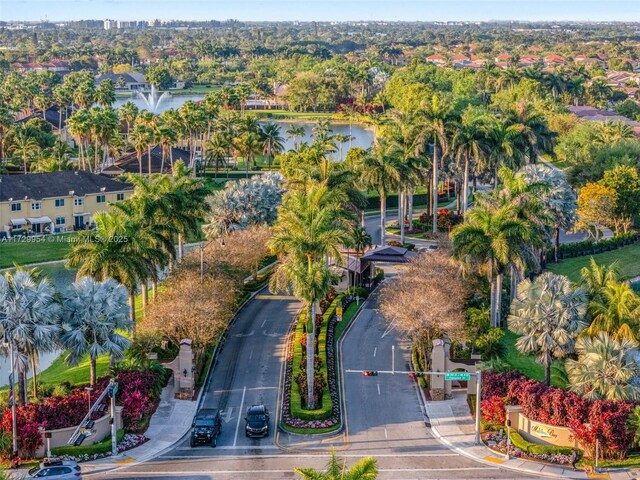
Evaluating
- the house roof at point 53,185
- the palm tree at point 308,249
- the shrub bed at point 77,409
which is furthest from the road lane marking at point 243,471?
the house roof at point 53,185

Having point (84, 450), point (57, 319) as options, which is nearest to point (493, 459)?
point (84, 450)

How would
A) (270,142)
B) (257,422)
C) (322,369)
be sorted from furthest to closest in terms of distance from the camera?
(270,142) → (322,369) → (257,422)

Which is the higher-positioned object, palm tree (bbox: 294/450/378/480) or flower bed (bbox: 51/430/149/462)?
palm tree (bbox: 294/450/378/480)

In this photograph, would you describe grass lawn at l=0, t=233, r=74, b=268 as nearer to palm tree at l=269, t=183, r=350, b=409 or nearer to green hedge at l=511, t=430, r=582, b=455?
palm tree at l=269, t=183, r=350, b=409

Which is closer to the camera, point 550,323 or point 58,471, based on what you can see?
point 58,471

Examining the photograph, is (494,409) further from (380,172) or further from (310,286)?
(380,172)

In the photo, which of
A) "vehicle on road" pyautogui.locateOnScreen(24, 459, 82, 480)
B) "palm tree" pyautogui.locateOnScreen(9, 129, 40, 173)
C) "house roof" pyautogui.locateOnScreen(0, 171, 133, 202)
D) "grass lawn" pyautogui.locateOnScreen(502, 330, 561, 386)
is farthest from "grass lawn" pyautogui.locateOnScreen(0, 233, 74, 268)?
"vehicle on road" pyautogui.locateOnScreen(24, 459, 82, 480)
